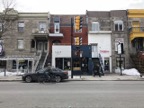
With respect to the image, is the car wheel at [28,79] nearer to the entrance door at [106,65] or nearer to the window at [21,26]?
Result: the window at [21,26]

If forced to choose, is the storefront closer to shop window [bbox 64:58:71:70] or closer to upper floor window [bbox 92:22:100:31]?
shop window [bbox 64:58:71:70]

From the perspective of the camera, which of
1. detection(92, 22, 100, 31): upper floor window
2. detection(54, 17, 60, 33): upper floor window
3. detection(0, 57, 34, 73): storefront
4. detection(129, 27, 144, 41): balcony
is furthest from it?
detection(54, 17, 60, 33): upper floor window

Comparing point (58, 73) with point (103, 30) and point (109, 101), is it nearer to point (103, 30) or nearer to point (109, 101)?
point (109, 101)

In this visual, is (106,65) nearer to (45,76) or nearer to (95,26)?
(95,26)

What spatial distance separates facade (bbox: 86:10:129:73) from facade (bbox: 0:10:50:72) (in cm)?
722

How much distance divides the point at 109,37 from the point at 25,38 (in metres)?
12.8

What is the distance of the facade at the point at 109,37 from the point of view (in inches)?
1588

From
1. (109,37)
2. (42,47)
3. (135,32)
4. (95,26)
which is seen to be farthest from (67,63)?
(135,32)

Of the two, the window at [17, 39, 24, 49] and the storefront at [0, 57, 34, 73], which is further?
the window at [17, 39, 24, 49]

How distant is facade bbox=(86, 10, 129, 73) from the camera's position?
4034 cm

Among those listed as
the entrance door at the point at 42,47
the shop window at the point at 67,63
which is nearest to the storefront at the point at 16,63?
the entrance door at the point at 42,47

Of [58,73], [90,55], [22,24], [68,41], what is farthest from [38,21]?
[58,73]

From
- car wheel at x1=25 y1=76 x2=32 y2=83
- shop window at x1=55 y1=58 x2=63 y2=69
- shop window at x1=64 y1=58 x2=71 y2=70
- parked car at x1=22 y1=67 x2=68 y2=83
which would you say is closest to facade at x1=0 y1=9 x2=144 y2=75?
shop window at x1=55 y1=58 x2=63 y2=69

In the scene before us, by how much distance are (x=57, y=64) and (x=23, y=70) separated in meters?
5.08
